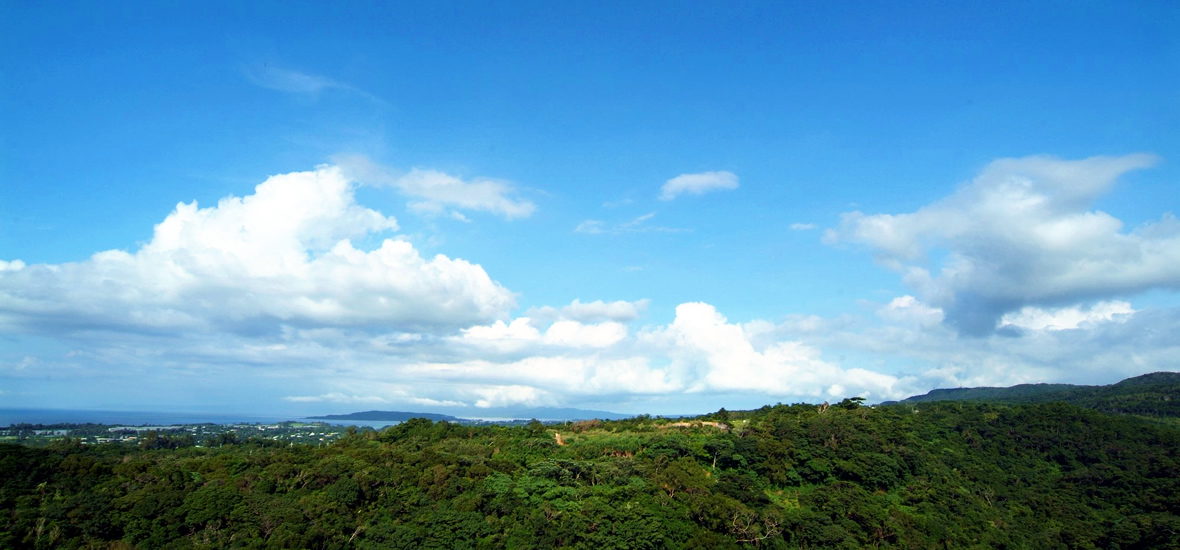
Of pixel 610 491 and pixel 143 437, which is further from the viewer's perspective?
pixel 143 437

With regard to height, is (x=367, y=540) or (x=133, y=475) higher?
(x=133, y=475)

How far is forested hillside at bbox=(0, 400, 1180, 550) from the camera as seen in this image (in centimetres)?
4841

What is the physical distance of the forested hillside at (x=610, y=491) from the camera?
48.4m

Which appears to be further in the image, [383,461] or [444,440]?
[444,440]

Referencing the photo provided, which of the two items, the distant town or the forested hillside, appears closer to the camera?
the forested hillside

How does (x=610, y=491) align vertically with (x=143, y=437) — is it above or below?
below

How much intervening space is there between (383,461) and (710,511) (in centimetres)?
2845

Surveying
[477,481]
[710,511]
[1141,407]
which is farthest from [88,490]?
[1141,407]

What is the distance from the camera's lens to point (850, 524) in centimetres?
5772

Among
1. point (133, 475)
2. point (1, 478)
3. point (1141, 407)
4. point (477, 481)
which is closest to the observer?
point (1, 478)

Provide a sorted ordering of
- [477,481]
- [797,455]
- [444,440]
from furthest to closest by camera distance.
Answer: [444,440], [797,455], [477,481]

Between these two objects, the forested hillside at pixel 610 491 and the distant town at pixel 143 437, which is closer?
the forested hillside at pixel 610 491

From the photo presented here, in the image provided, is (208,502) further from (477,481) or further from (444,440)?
(444,440)

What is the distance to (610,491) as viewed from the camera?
56594 millimetres
